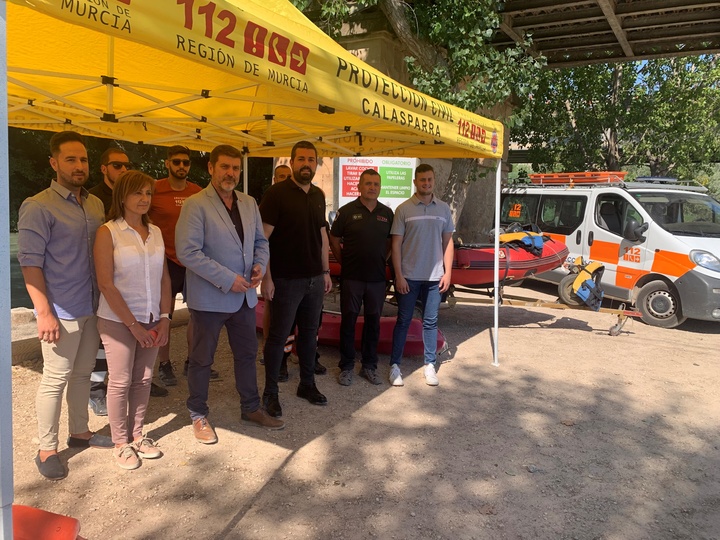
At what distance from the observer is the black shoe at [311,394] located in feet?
14.4

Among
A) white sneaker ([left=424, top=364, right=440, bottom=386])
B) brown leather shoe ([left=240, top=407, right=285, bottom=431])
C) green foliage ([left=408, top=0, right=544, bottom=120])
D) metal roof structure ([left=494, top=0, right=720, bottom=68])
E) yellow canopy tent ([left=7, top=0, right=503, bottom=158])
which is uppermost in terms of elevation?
metal roof structure ([left=494, top=0, right=720, bottom=68])

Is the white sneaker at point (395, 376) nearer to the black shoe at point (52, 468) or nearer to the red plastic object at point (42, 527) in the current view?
the black shoe at point (52, 468)

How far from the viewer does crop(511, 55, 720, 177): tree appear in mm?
16922

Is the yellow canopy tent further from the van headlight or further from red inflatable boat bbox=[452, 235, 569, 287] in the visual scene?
the van headlight

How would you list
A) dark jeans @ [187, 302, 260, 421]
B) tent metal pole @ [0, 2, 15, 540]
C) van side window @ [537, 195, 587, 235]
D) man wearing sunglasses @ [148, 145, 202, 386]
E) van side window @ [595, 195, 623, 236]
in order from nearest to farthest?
tent metal pole @ [0, 2, 15, 540] → dark jeans @ [187, 302, 260, 421] → man wearing sunglasses @ [148, 145, 202, 386] → van side window @ [595, 195, 623, 236] → van side window @ [537, 195, 587, 235]

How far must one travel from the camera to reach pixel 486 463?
353 centimetres

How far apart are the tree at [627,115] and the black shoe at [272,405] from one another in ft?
47.0

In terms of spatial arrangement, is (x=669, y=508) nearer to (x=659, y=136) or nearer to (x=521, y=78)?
(x=521, y=78)

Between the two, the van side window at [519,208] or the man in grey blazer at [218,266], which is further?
the van side window at [519,208]

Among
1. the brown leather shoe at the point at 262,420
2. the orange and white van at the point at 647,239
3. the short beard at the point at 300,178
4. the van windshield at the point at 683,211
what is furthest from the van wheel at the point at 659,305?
the brown leather shoe at the point at 262,420

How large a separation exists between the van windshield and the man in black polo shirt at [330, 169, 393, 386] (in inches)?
211

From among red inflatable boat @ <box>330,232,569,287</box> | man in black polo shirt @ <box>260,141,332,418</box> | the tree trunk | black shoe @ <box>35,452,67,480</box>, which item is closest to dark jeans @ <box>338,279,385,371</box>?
man in black polo shirt @ <box>260,141,332,418</box>

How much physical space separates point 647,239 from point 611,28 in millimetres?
4606

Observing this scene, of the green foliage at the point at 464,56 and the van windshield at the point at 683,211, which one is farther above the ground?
the green foliage at the point at 464,56
